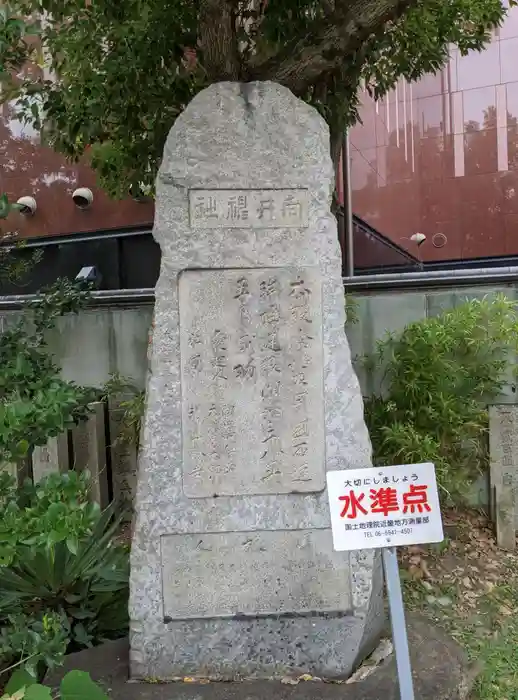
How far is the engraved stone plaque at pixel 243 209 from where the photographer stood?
7.95 feet

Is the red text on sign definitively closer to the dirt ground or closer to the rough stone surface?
the rough stone surface

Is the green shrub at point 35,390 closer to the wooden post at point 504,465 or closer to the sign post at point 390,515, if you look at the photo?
the sign post at point 390,515

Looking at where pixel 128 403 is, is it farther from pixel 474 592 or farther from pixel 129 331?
pixel 474 592

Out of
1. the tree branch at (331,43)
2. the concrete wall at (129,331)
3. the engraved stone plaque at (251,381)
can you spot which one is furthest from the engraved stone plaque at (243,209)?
the concrete wall at (129,331)

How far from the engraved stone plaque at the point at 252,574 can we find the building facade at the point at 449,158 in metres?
7.55

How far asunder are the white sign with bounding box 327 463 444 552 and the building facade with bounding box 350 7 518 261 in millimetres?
7933

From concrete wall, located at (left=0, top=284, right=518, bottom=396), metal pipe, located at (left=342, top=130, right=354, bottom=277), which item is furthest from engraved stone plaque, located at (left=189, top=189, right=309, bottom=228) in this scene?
metal pipe, located at (left=342, top=130, right=354, bottom=277)

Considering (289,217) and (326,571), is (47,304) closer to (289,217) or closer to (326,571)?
(289,217)

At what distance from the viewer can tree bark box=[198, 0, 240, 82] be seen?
3.41 m

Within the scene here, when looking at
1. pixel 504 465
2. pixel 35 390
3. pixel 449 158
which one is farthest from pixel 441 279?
pixel 449 158

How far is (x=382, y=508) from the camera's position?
1.82 m

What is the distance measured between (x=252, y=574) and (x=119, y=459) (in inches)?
85.0

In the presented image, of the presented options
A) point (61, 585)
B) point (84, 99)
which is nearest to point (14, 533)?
point (61, 585)

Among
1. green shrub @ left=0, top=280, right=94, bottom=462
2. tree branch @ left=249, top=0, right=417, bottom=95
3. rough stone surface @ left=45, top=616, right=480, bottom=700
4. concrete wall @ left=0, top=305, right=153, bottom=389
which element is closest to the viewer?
green shrub @ left=0, top=280, right=94, bottom=462
